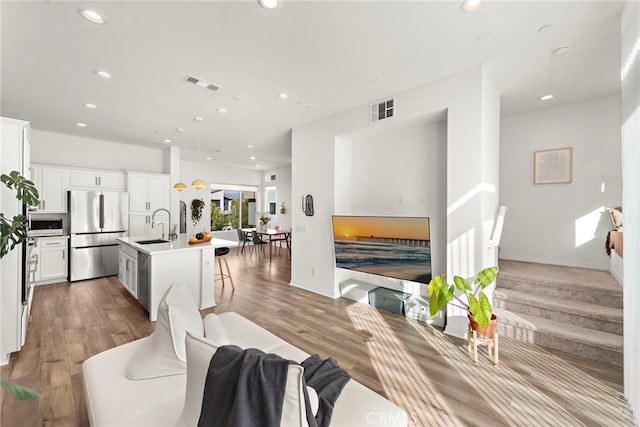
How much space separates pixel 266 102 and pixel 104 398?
372cm

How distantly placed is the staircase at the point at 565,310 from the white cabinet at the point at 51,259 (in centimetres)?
747

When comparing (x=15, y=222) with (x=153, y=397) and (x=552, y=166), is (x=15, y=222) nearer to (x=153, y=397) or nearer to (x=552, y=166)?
(x=153, y=397)

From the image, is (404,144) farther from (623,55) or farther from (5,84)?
(5,84)

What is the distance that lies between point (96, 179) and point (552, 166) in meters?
8.75

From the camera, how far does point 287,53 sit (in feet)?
8.96

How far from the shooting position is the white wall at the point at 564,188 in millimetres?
3918

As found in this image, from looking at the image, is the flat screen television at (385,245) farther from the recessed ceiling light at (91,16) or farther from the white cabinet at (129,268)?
the recessed ceiling light at (91,16)

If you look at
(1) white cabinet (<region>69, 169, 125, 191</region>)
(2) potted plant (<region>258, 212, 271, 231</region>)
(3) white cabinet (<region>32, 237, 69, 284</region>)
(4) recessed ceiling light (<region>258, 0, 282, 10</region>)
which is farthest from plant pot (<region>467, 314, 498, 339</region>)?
(2) potted plant (<region>258, 212, 271, 231</region>)

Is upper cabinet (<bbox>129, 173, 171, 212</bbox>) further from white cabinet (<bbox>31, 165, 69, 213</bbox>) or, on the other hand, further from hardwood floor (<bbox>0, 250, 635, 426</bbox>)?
hardwood floor (<bbox>0, 250, 635, 426</bbox>)

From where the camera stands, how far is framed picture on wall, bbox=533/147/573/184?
4.19 m

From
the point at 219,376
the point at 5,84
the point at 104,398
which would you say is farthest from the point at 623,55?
the point at 5,84

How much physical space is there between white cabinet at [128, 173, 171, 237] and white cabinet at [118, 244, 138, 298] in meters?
1.62

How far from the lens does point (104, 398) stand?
4.69 feet

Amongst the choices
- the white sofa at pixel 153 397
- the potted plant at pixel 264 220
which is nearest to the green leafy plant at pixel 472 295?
the white sofa at pixel 153 397
